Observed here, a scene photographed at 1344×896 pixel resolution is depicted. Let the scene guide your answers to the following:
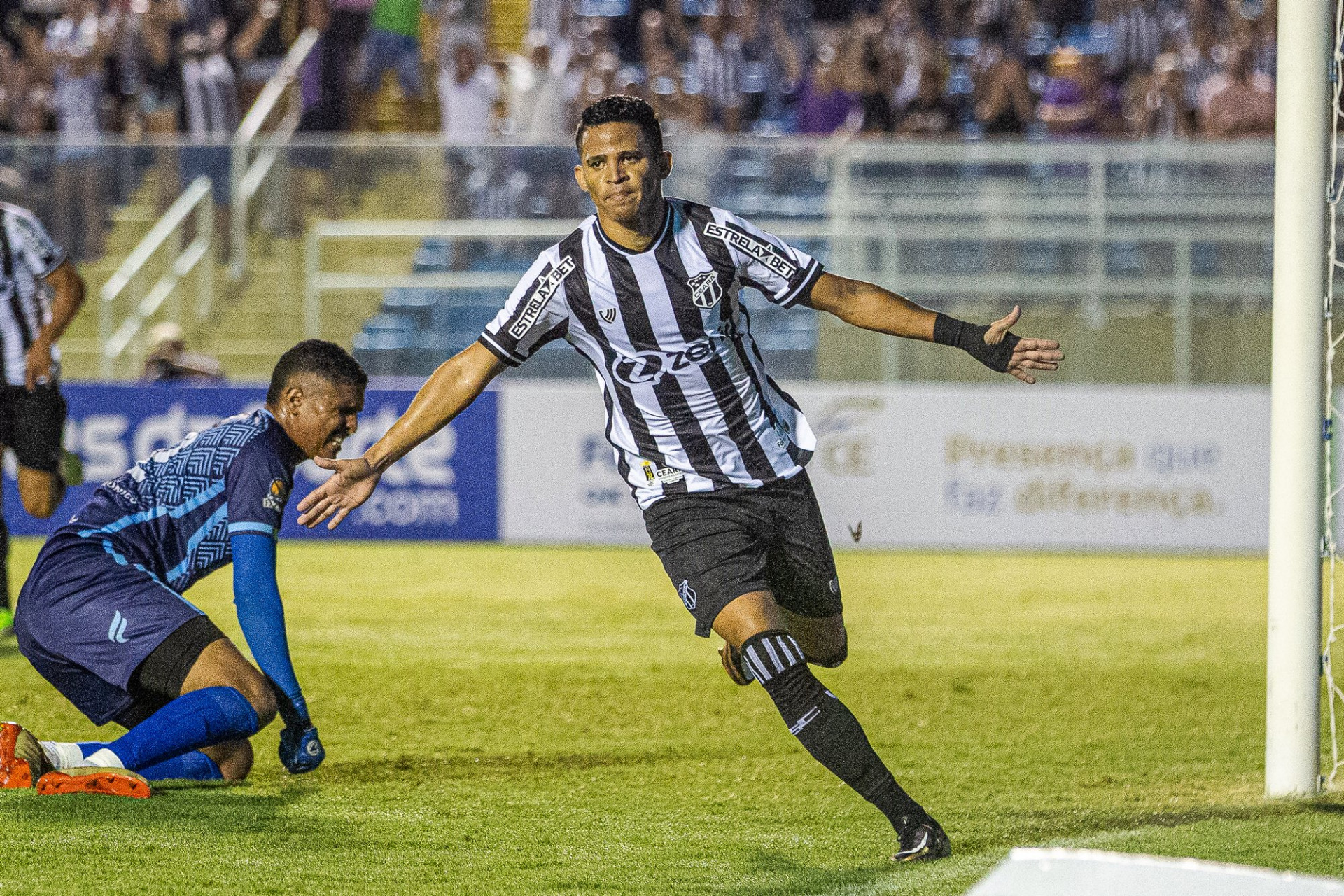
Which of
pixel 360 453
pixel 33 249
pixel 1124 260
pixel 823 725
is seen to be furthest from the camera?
pixel 1124 260

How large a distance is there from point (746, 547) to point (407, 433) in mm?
950

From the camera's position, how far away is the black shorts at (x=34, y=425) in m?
7.47

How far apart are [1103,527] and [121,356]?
743cm

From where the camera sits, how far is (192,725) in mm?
4672

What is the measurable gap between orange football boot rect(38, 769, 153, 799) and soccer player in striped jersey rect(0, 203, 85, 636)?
9.81ft

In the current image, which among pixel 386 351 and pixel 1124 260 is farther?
pixel 1124 260

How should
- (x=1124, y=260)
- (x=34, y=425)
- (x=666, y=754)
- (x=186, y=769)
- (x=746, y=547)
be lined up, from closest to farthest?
(x=746, y=547), (x=186, y=769), (x=666, y=754), (x=34, y=425), (x=1124, y=260)

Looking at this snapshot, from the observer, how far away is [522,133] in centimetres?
1398

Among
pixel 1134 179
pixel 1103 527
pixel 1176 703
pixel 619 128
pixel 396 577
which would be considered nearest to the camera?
pixel 619 128

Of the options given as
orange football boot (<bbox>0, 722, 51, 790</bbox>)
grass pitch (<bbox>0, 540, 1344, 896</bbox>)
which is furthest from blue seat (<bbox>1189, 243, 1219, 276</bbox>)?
orange football boot (<bbox>0, 722, 51, 790</bbox>)

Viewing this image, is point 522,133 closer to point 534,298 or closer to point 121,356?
point 121,356

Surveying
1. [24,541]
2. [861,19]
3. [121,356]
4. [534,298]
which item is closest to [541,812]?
[534,298]

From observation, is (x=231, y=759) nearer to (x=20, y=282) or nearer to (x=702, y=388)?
(x=702, y=388)

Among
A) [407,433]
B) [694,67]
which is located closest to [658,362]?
[407,433]
